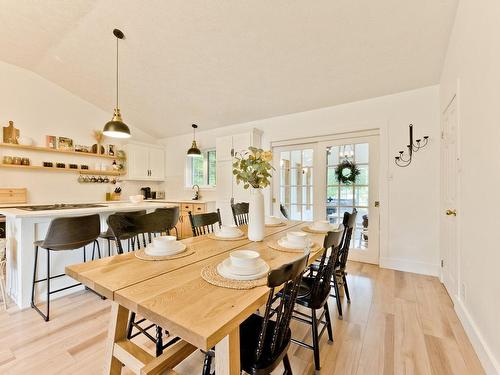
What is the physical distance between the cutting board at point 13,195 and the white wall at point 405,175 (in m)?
5.17

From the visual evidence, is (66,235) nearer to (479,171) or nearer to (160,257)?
(160,257)

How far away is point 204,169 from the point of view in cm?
545

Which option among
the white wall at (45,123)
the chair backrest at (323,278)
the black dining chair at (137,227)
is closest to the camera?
the chair backrest at (323,278)

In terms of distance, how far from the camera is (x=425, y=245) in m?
3.05

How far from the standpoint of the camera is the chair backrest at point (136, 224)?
63.9 inches

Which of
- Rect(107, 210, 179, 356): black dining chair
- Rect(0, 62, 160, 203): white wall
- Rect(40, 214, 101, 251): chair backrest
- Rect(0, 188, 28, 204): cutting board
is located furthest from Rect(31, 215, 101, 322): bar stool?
Rect(0, 62, 160, 203): white wall

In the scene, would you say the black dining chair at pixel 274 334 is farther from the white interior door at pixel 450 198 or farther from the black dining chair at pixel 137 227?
the white interior door at pixel 450 198

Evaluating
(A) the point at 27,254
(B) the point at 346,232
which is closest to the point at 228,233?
(B) the point at 346,232

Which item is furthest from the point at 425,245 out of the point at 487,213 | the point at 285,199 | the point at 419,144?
the point at 285,199

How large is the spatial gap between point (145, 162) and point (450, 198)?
218 inches

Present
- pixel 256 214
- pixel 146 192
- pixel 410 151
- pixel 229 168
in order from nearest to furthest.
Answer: pixel 256 214 → pixel 410 151 → pixel 229 168 → pixel 146 192

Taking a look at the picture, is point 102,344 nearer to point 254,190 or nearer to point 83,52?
point 254,190

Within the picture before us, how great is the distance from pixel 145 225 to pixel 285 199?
2795mm

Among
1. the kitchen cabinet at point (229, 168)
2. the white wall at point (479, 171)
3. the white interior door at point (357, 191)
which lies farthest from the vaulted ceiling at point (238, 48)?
the white interior door at point (357, 191)
